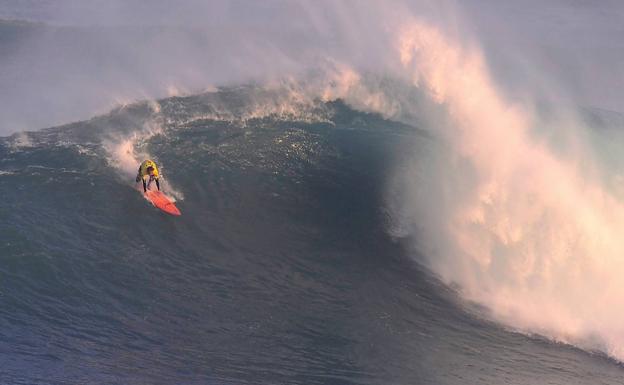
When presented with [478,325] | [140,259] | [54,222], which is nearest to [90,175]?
[54,222]

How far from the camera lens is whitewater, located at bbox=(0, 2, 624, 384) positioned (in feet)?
34.1

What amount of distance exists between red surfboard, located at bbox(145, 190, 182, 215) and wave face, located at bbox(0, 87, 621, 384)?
0.33m

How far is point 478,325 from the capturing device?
40.1ft

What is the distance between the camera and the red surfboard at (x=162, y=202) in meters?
14.3

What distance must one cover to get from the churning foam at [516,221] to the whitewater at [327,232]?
43 millimetres

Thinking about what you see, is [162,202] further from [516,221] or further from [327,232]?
[516,221]

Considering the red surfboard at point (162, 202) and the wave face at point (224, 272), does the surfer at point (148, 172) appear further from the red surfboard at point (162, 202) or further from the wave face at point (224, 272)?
the wave face at point (224, 272)

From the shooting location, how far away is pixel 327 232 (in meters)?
14.6

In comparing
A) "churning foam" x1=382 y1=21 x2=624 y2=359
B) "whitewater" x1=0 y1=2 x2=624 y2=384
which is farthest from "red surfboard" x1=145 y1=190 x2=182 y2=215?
"churning foam" x1=382 y1=21 x2=624 y2=359

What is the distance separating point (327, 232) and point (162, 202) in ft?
12.0

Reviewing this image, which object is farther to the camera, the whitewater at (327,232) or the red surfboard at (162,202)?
the red surfboard at (162,202)

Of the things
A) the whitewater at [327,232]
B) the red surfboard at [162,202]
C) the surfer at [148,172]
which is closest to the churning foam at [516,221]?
the whitewater at [327,232]

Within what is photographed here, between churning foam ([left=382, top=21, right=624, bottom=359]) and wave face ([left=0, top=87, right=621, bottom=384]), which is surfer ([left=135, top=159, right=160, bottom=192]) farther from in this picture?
churning foam ([left=382, top=21, right=624, bottom=359])

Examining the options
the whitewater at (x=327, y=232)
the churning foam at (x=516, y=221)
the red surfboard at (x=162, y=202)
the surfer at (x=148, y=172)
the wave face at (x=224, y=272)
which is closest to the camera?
the wave face at (x=224, y=272)
